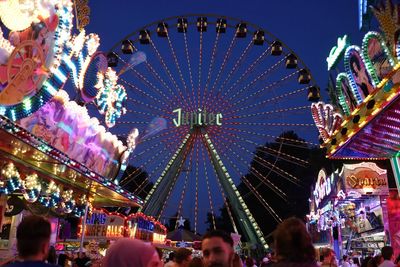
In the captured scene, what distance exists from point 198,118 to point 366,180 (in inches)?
320

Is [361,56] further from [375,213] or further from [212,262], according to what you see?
[375,213]

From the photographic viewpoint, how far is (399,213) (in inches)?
643

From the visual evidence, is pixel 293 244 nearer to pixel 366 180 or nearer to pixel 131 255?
pixel 131 255

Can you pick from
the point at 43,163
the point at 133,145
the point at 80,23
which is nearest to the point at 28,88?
the point at 43,163

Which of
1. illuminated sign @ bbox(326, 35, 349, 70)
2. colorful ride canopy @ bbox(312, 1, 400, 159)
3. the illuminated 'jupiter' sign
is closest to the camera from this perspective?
colorful ride canopy @ bbox(312, 1, 400, 159)

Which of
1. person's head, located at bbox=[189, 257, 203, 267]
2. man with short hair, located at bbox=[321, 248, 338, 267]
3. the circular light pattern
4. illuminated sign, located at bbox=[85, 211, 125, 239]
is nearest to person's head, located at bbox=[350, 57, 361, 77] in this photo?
man with short hair, located at bbox=[321, 248, 338, 267]

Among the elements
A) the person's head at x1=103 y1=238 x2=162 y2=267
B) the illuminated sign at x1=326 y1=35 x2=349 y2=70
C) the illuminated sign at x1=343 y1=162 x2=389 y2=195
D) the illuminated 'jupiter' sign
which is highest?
the illuminated 'jupiter' sign

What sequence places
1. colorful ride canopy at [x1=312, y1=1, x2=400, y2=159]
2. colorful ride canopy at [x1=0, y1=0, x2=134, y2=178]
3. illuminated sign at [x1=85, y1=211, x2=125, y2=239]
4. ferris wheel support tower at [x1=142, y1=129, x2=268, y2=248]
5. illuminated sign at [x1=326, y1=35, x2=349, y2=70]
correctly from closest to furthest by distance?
colorful ride canopy at [x1=312, y1=1, x2=400, y2=159] → colorful ride canopy at [x1=0, y1=0, x2=134, y2=178] → illuminated sign at [x1=326, y1=35, x2=349, y2=70] → illuminated sign at [x1=85, y1=211, x2=125, y2=239] → ferris wheel support tower at [x1=142, y1=129, x2=268, y2=248]

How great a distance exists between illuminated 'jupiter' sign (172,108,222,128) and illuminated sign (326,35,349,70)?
33.8ft

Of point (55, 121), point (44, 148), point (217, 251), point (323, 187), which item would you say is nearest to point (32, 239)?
point (217, 251)

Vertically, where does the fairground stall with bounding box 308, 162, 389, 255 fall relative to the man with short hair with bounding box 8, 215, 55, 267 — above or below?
above

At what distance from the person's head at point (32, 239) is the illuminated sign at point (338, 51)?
920 centimetres

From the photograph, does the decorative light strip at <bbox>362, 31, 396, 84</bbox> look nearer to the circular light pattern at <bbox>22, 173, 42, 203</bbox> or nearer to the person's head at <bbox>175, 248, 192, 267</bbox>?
the person's head at <bbox>175, 248, 192, 267</bbox>

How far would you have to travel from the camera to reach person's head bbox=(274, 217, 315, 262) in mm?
2207
